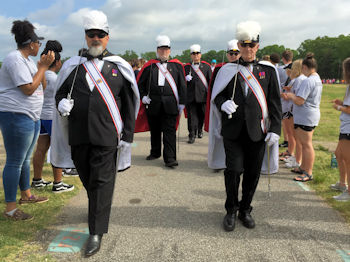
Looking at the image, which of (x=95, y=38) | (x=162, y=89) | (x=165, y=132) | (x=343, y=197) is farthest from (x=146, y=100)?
(x=343, y=197)

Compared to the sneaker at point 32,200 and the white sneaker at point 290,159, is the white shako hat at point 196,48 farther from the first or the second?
the sneaker at point 32,200

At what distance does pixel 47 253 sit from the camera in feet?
9.65

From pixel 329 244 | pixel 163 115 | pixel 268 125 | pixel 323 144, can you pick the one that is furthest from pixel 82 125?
pixel 323 144

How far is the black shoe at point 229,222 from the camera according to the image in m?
3.41

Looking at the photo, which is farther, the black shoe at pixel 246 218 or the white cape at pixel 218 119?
the black shoe at pixel 246 218

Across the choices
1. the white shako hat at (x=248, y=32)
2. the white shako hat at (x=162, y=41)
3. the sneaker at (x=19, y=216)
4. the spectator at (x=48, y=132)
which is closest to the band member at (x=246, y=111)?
the white shako hat at (x=248, y=32)

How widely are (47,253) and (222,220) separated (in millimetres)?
1947

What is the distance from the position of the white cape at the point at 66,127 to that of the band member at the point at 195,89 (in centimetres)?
466

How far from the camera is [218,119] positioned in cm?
366

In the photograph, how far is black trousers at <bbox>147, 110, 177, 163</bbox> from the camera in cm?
593

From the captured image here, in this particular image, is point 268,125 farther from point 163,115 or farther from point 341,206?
point 163,115

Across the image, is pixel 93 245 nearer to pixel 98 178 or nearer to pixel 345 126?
pixel 98 178

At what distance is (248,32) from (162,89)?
9.74 feet

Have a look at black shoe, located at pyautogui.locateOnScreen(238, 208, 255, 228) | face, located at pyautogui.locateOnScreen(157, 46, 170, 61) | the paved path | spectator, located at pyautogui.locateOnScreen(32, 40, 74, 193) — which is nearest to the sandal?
the paved path
